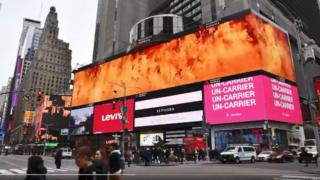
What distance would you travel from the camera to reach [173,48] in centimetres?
6338

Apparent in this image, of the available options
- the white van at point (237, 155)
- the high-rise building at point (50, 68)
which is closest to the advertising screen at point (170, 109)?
the white van at point (237, 155)

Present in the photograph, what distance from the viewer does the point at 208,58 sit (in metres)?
56.6

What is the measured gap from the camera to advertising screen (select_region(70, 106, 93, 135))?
7612 cm

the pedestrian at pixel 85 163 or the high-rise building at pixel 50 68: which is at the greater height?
the high-rise building at pixel 50 68

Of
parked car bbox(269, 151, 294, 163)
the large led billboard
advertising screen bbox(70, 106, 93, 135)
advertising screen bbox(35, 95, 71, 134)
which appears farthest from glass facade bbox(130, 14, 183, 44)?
advertising screen bbox(35, 95, 71, 134)

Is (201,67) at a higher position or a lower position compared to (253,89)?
higher

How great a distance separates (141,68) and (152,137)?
1670 cm

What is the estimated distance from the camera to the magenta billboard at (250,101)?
47.6 metres

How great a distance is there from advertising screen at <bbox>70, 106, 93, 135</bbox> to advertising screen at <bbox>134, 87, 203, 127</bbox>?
17.4m

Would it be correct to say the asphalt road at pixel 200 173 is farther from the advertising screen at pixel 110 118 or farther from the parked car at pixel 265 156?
the advertising screen at pixel 110 118

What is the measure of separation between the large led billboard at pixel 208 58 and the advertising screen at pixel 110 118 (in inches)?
111

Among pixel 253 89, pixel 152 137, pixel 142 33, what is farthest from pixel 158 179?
pixel 142 33

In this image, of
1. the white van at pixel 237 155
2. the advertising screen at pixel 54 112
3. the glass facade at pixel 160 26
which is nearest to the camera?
the white van at pixel 237 155

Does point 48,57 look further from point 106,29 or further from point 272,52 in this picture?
point 272,52
